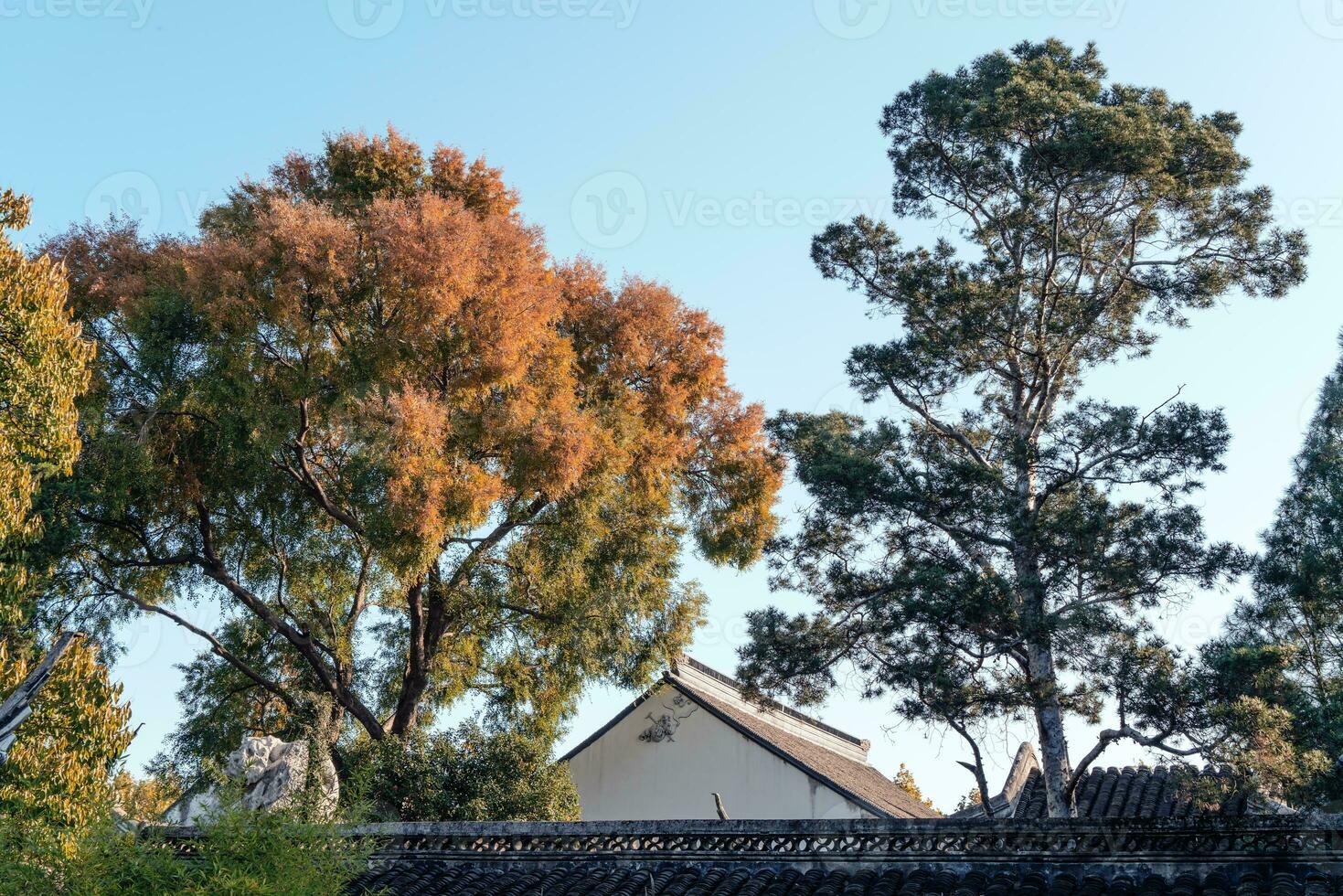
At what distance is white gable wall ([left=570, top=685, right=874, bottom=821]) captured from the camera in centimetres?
1747

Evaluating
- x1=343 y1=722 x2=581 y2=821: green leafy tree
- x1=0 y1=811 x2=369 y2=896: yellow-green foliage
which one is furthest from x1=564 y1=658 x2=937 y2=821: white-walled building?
x1=0 y1=811 x2=369 y2=896: yellow-green foliage

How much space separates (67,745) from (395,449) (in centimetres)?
568

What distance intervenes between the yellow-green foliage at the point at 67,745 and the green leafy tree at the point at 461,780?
4294 mm

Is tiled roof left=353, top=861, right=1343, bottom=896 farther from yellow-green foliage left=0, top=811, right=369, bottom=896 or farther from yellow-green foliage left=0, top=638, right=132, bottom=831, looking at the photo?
yellow-green foliage left=0, top=638, right=132, bottom=831

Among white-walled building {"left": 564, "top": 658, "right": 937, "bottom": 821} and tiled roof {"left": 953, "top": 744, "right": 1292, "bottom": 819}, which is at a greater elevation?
white-walled building {"left": 564, "top": 658, "right": 937, "bottom": 821}

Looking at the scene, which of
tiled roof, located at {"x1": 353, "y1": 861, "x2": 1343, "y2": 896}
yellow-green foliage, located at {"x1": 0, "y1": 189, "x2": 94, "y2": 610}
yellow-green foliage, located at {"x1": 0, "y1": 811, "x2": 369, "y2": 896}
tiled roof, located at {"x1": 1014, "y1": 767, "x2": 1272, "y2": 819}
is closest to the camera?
yellow-green foliage, located at {"x1": 0, "y1": 811, "x2": 369, "y2": 896}

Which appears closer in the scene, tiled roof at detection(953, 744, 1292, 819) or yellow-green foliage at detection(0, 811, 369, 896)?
yellow-green foliage at detection(0, 811, 369, 896)

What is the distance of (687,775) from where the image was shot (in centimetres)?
1831

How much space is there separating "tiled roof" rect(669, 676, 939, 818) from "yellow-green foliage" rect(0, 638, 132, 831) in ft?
30.1

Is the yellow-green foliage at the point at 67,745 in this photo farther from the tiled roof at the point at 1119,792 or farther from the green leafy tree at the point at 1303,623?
the green leafy tree at the point at 1303,623

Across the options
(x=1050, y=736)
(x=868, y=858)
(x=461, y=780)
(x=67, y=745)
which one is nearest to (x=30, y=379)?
(x=67, y=745)

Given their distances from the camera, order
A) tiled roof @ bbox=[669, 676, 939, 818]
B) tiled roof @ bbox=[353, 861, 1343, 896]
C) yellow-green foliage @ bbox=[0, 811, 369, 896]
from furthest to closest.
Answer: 1. tiled roof @ bbox=[669, 676, 939, 818]
2. tiled roof @ bbox=[353, 861, 1343, 896]
3. yellow-green foliage @ bbox=[0, 811, 369, 896]

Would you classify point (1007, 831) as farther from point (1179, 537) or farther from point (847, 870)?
point (1179, 537)

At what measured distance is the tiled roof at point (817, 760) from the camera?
17.6m
